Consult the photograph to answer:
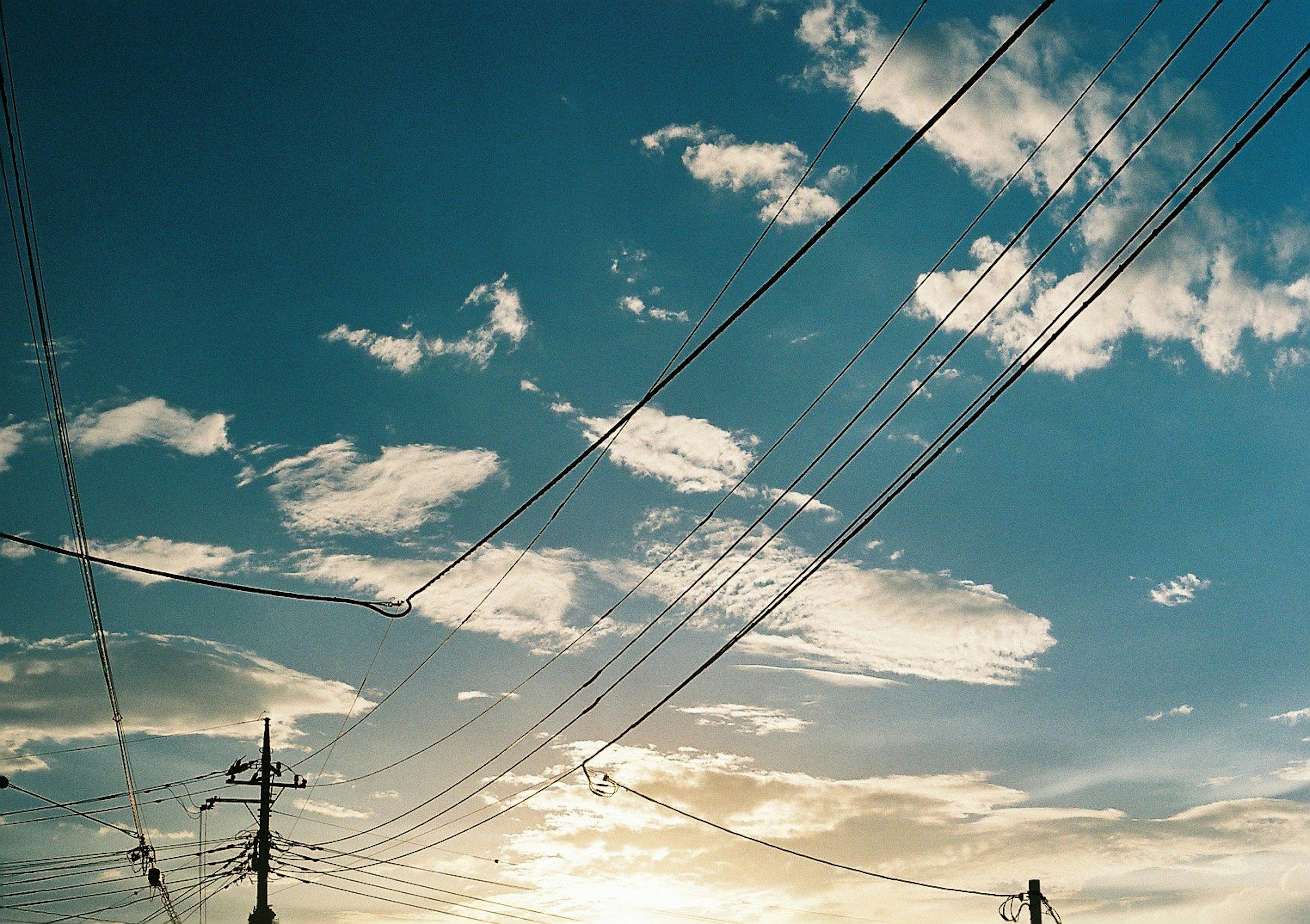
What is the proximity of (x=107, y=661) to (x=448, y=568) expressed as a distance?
11614 millimetres

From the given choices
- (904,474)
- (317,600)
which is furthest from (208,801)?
(904,474)

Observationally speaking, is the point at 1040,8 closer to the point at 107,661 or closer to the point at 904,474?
the point at 904,474

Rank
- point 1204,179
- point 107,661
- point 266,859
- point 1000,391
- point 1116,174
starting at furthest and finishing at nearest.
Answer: point 266,859
point 107,661
point 1000,391
point 1116,174
point 1204,179

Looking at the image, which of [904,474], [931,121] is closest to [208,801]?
[904,474]

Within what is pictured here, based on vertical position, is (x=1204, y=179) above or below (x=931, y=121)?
below

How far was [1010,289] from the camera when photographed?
31.3 feet

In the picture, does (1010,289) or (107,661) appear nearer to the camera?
(1010,289)

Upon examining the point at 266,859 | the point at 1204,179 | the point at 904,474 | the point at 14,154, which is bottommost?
the point at 266,859

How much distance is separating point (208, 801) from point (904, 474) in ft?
114

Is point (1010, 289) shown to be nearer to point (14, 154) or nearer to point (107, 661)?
point (14, 154)

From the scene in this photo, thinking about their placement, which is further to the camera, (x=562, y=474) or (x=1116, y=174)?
(x=562, y=474)

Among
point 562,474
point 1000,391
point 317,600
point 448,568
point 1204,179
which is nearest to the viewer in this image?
point 1204,179

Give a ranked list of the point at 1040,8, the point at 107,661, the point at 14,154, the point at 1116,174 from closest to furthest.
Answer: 1. the point at 1040,8
2. the point at 1116,174
3. the point at 14,154
4. the point at 107,661

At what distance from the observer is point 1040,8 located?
689cm
